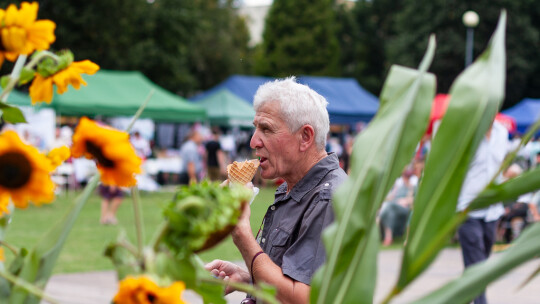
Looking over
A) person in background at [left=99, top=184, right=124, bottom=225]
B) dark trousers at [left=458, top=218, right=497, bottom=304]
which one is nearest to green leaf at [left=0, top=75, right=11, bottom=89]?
dark trousers at [left=458, top=218, right=497, bottom=304]

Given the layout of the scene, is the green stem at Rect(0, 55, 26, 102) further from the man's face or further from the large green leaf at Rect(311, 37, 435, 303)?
the man's face

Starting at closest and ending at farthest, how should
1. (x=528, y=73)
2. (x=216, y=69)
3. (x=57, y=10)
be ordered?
(x=57, y=10) → (x=528, y=73) → (x=216, y=69)

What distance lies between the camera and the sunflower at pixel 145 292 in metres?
0.77

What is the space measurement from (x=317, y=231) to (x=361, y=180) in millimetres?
1523

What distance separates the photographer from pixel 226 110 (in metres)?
23.4

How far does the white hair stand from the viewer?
2719mm

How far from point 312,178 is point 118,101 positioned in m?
16.8

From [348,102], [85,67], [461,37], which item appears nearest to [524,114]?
[348,102]

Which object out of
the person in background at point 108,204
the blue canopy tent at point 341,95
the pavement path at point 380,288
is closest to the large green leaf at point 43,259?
the pavement path at point 380,288

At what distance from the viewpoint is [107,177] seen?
924 mm

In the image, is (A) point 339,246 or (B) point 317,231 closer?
(A) point 339,246

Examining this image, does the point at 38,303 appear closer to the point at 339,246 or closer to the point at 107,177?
the point at 107,177

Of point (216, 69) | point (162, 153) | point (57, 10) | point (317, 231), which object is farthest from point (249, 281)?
point (216, 69)

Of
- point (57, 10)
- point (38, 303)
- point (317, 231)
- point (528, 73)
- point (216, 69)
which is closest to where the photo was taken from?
point (38, 303)
